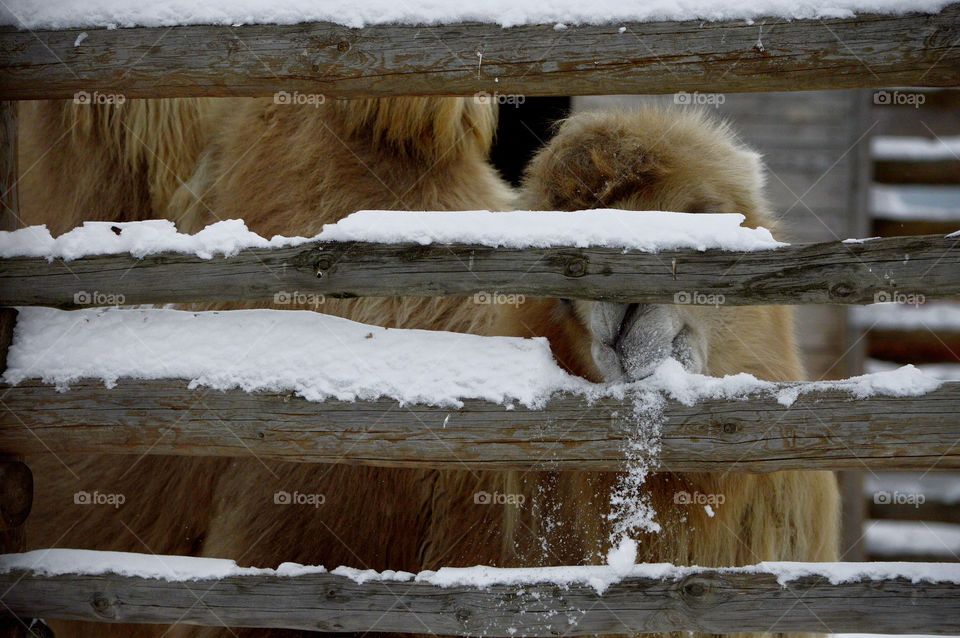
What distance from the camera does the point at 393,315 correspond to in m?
3.32

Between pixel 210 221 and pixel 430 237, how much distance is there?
1478mm

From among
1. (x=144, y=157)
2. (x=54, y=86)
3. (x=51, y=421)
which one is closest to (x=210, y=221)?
(x=144, y=157)

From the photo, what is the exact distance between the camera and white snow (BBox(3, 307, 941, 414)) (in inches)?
95.7

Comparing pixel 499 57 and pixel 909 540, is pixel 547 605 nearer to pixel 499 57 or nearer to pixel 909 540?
pixel 499 57

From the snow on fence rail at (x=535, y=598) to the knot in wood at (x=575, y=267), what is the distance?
837mm

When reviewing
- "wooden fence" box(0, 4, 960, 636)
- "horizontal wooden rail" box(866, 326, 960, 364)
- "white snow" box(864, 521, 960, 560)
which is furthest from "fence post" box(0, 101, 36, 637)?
"white snow" box(864, 521, 960, 560)

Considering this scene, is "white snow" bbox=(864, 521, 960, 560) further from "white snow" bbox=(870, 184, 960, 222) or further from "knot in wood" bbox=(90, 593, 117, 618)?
"knot in wood" bbox=(90, 593, 117, 618)

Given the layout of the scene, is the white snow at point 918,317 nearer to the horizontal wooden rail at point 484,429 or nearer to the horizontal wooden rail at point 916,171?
the horizontal wooden rail at point 916,171

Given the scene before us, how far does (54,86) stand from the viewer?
9.21ft

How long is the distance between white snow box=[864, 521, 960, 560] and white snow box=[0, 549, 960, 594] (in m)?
5.18

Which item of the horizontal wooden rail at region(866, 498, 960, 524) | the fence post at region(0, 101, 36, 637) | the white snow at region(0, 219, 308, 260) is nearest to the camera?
the white snow at region(0, 219, 308, 260)

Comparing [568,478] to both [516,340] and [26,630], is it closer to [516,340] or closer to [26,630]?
[516,340]

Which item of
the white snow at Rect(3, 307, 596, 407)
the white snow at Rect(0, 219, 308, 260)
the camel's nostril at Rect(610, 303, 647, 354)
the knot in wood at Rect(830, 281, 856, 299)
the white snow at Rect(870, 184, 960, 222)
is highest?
the white snow at Rect(870, 184, 960, 222)

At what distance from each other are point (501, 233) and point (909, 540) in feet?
20.4
